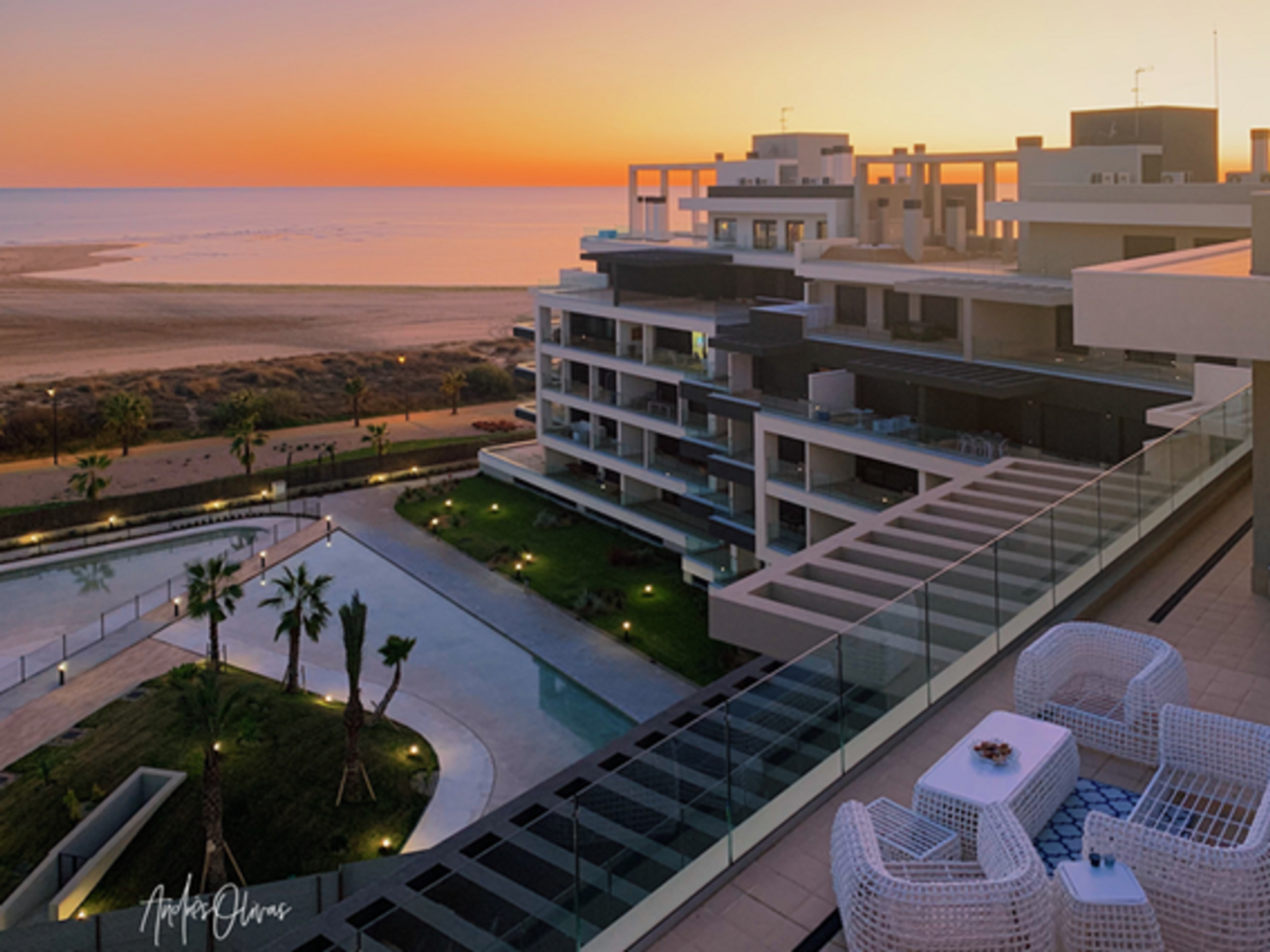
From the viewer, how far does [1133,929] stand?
7766 mm

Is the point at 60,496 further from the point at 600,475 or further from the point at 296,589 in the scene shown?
the point at 600,475

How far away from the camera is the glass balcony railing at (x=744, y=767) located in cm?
802

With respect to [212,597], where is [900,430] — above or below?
above

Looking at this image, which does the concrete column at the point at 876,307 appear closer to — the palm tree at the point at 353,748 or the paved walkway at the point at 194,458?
the palm tree at the point at 353,748

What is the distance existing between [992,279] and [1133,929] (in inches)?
1008

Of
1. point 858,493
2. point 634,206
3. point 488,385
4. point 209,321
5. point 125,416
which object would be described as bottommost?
point 858,493

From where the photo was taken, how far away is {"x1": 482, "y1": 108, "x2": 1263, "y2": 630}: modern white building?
28.9m

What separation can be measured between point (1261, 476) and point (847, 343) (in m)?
19.7

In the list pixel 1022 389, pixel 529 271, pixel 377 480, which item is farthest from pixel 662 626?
pixel 529 271

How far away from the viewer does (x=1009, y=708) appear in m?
12.3

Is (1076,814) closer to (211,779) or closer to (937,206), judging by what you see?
(211,779)

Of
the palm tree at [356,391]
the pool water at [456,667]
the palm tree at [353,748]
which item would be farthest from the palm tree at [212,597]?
the palm tree at [356,391]

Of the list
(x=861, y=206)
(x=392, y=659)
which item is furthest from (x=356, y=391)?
(x=392, y=659)

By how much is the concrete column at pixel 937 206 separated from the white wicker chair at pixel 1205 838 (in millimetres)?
34915
